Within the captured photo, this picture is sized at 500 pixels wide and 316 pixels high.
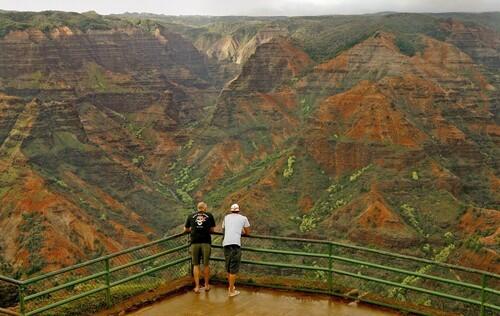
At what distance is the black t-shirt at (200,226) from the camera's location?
19.7 m

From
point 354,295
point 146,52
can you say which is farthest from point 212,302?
point 146,52

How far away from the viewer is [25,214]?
74.5 metres

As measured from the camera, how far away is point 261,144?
12700cm

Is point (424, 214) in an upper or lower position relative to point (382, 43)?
lower

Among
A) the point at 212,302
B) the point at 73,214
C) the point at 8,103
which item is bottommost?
A: the point at 73,214

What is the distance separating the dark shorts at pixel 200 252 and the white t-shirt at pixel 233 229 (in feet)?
2.21

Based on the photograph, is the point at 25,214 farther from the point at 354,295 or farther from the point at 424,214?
the point at 354,295

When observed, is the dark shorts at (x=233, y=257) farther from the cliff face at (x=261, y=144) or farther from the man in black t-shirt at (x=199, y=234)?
the cliff face at (x=261, y=144)

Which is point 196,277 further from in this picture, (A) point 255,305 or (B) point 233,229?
(A) point 255,305

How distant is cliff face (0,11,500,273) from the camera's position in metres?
72.1

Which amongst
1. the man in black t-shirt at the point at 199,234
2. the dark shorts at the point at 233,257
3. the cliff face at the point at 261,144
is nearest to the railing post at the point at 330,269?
the dark shorts at the point at 233,257

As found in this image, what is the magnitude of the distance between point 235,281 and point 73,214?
6087 centimetres

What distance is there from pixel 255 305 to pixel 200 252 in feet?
7.53

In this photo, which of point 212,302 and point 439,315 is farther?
point 212,302
